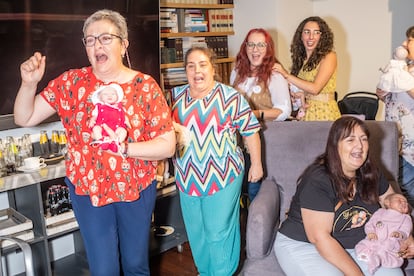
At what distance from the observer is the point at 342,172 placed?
1.89m

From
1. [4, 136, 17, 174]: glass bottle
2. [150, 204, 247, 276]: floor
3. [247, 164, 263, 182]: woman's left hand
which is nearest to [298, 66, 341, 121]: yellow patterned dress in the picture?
[247, 164, 263, 182]: woman's left hand

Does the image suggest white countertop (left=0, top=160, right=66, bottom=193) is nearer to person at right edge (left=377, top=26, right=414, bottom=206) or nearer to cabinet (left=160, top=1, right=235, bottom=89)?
cabinet (left=160, top=1, right=235, bottom=89)

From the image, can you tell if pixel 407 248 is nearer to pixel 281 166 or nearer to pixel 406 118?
pixel 281 166

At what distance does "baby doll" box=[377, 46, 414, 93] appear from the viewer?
270 cm

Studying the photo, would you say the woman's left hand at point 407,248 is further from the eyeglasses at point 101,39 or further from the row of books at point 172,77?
the row of books at point 172,77

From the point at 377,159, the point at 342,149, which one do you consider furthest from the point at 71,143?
the point at 377,159

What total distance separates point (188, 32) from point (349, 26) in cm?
165

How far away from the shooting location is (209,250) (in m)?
2.29

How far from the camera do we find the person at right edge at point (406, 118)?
2.79 meters

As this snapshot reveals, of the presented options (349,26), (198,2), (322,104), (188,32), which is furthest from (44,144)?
(349,26)

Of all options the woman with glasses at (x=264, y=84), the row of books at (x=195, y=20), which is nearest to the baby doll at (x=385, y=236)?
the woman with glasses at (x=264, y=84)

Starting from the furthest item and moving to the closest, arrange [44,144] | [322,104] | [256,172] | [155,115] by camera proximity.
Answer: [322,104] → [44,144] → [256,172] → [155,115]

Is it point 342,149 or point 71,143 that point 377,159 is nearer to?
point 342,149

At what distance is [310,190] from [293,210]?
6.6 inches
